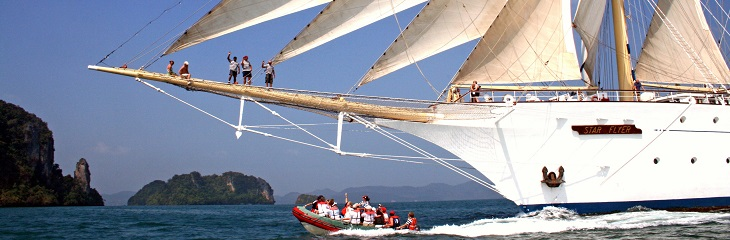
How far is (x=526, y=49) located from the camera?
2558 cm

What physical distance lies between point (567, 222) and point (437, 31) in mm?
7442

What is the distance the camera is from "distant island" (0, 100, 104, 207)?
94875 millimetres

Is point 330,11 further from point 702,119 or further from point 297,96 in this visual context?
point 702,119

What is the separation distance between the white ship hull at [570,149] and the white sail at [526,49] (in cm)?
240

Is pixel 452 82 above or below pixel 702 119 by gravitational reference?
above

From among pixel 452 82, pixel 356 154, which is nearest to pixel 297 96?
pixel 356 154

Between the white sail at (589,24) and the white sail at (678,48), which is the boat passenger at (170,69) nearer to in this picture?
the white sail at (589,24)

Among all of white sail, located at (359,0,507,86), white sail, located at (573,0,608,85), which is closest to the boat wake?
white sail, located at (359,0,507,86)

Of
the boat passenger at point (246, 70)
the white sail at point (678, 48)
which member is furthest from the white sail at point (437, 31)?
the white sail at point (678, 48)

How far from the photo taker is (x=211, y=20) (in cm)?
1953

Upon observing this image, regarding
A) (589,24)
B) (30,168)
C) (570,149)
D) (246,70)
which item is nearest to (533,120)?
(570,149)

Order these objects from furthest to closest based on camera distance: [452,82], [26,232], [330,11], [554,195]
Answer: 1. [26,232]
2. [452,82]
3. [554,195]
4. [330,11]

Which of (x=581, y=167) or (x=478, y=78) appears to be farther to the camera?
(x=478, y=78)

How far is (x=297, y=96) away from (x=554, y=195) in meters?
8.80
